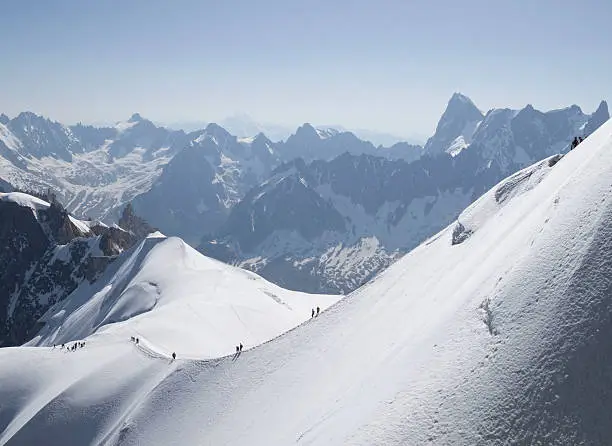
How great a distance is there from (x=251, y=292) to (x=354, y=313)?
71599 mm

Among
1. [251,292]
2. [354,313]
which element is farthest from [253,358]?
[251,292]

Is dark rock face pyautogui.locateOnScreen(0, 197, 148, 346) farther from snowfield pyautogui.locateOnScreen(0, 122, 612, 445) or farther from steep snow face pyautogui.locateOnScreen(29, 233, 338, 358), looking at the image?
snowfield pyautogui.locateOnScreen(0, 122, 612, 445)

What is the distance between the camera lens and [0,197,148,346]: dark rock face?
546ft

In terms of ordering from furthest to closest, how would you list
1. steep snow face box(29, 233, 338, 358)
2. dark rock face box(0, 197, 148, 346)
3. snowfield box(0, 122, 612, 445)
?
1. dark rock face box(0, 197, 148, 346)
2. steep snow face box(29, 233, 338, 358)
3. snowfield box(0, 122, 612, 445)

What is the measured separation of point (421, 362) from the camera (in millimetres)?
29969

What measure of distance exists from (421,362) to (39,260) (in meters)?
187

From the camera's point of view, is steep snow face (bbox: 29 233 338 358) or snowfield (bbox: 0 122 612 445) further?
steep snow face (bbox: 29 233 338 358)

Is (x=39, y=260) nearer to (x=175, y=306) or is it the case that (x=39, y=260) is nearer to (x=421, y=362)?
(x=175, y=306)

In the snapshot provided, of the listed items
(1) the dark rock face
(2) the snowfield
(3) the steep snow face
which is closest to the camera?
(2) the snowfield

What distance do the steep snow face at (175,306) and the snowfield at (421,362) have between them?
142 centimetres

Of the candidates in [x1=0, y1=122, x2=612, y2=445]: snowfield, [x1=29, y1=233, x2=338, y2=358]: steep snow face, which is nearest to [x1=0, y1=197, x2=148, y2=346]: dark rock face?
[x1=29, y1=233, x2=338, y2=358]: steep snow face

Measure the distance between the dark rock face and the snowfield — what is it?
98891 mm

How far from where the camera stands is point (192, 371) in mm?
57719

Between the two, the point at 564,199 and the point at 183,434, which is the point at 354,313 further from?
the point at 564,199
